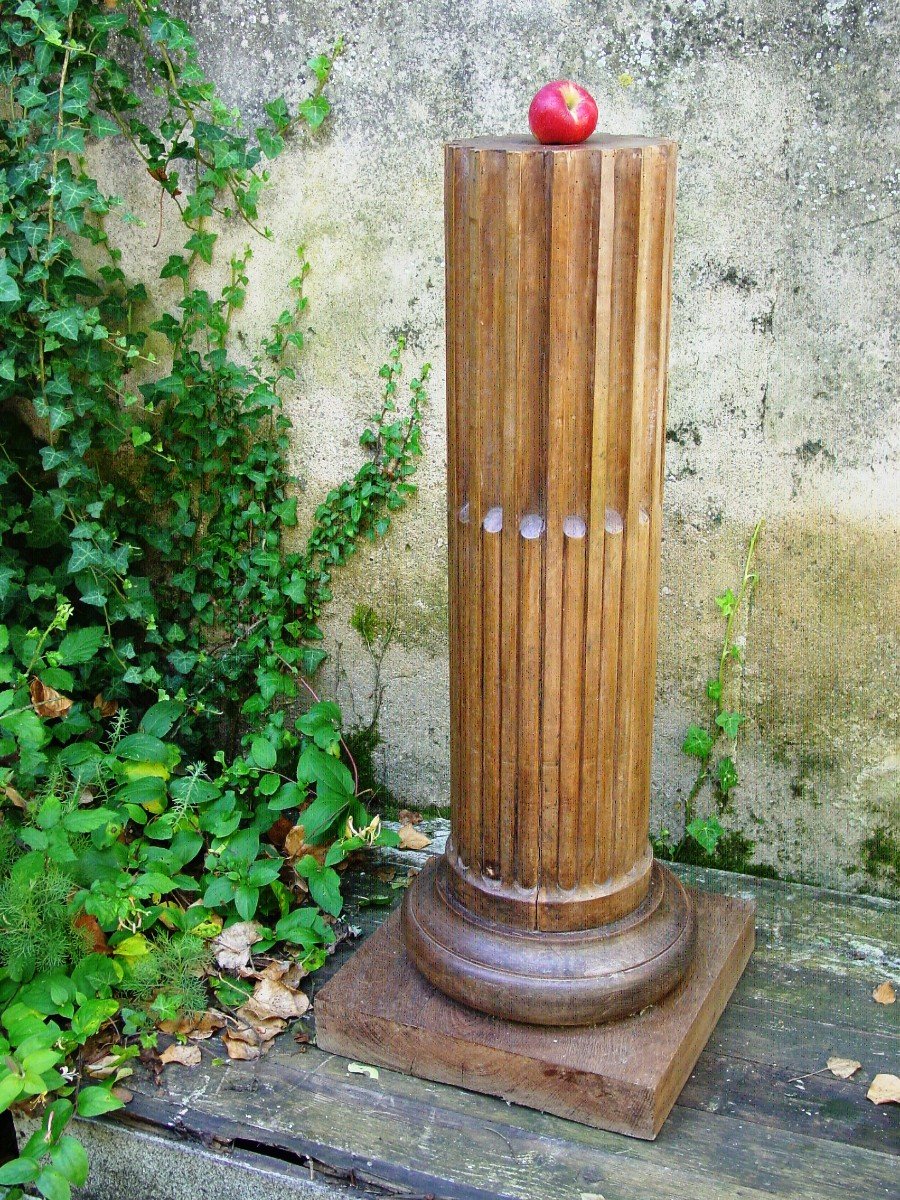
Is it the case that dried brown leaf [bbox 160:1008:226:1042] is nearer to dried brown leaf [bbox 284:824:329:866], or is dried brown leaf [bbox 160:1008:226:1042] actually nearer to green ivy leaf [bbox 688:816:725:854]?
dried brown leaf [bbox 284:824:329:866]

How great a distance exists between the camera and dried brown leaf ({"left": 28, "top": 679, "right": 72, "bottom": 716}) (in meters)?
3.42

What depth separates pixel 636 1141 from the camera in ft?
8.24

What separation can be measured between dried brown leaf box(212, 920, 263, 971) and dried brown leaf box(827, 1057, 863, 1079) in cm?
143

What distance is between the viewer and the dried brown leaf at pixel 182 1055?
2787 mm

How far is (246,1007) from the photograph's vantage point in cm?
294

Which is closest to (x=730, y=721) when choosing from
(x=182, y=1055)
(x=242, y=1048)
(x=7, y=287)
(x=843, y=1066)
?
(x=843, y=1066)

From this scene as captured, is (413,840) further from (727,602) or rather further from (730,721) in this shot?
(727,602)

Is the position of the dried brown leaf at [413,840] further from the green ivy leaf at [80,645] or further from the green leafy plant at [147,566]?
the green ivy leaf at [80,645]

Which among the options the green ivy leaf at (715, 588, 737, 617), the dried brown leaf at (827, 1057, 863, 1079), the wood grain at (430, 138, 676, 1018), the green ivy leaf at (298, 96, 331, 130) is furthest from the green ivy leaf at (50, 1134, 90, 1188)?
the green ivy leaf at (298, 96, 331, 130)

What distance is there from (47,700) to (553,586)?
1681 mm

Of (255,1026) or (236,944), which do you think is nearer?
(255,1026)

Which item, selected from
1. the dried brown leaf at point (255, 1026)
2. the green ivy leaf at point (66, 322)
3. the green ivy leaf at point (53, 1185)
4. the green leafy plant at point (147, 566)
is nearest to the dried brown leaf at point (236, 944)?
the green leafy plant at point (147, 566)

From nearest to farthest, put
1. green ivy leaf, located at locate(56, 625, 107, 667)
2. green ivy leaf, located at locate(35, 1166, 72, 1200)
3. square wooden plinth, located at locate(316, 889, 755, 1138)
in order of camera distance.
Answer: green ivy leaf, located at locate(35, 1166, 72, 1200) → square wooden plinth, located at locate(316, 889, 755, 1138) → green ivy leaf, located at locate(56, 625, 107, 667)

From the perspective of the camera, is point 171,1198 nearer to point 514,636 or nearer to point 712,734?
point 514,636
